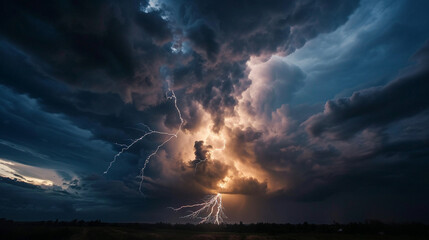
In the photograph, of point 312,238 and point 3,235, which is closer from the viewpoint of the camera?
point 312,238

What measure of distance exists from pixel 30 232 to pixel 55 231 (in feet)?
15.2

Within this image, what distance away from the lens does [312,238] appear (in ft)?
104

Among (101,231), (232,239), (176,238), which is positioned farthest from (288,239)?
(101,231)

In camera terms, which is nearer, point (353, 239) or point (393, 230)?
point (353, 239)

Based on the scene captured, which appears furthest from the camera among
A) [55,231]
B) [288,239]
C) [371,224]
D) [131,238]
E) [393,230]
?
[371,224]

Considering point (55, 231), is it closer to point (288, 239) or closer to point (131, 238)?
point (131, 238)

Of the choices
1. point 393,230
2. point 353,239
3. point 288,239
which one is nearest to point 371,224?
point 393,230

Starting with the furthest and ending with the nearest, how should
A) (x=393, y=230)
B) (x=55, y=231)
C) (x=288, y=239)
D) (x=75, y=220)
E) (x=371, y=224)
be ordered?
1. (x=371, y=224)
2. (x=393, y=230)
3. (x=75, y=220)
4. (x=55, y=231)
5. (x=288, y=239)

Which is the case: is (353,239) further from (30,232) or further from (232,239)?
(30,232)

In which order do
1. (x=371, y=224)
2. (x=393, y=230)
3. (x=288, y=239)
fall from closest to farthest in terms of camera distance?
(x=288, y=239) < (x=393, y=230) < (x=371, y=224)

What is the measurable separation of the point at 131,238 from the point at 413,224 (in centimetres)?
6942

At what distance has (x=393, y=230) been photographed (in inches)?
2121

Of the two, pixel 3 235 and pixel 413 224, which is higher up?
pixel 413 224

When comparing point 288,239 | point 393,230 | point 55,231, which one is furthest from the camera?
point 393,230
